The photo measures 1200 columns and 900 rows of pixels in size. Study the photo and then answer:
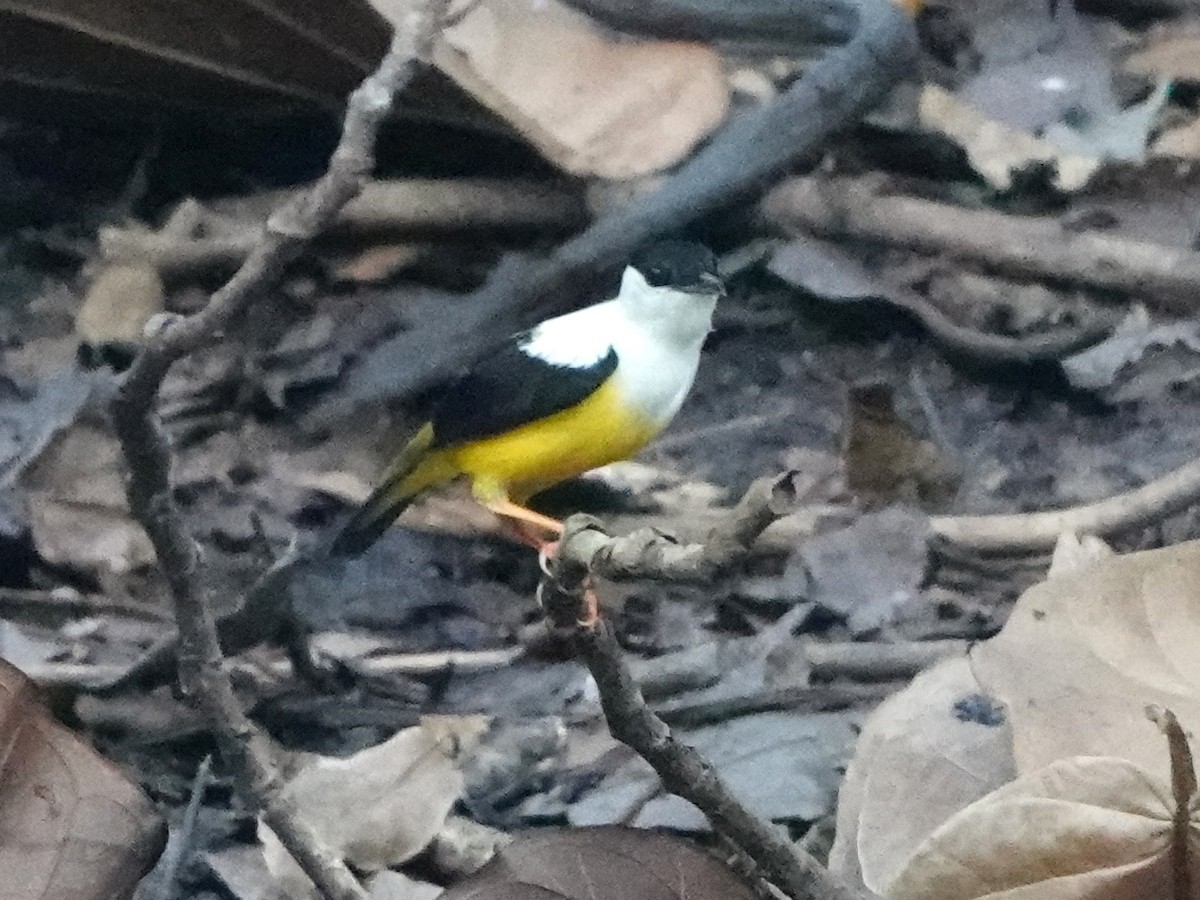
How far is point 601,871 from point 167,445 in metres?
0.54

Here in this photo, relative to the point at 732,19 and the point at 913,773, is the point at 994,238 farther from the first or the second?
the point at 913,773

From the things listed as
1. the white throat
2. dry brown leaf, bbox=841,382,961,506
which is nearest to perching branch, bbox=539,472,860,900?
the white throat

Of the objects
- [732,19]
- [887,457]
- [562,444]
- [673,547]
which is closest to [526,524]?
[562,444]

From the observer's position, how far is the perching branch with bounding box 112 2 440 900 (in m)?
1.05

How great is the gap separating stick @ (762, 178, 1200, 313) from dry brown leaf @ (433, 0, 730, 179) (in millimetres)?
257

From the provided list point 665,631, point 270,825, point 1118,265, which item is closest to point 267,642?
point 665,631

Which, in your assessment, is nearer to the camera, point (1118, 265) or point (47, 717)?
point (47, 717)

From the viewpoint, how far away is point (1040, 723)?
147cm

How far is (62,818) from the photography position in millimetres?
1438

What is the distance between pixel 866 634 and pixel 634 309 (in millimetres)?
643

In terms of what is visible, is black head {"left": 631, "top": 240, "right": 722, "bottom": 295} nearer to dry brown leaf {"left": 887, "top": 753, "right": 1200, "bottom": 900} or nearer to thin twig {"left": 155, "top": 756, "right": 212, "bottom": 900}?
thin twig {"left": 155, "top": 756, "right": 212, "bottom": 900}

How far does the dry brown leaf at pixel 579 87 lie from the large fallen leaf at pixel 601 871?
180 cm

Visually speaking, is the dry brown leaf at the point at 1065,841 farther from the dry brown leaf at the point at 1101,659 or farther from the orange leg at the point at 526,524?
the orange leg at the point at 526,524

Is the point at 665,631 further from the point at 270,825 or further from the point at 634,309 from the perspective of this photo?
the point at 270,825
